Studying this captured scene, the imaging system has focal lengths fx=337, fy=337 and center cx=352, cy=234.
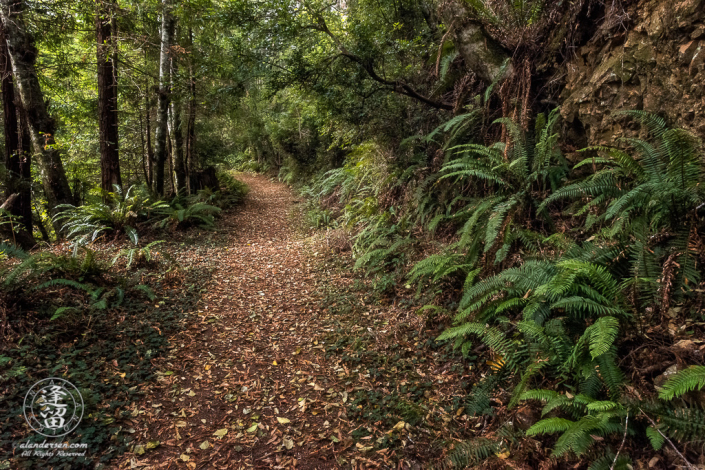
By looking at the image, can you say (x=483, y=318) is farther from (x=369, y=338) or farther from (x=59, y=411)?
(x=59, y=411)

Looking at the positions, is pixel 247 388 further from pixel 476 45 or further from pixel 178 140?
pixel 178 140

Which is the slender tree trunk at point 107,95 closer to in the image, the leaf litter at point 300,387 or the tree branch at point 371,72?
the tree branch at point 371,72

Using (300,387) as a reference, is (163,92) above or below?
above

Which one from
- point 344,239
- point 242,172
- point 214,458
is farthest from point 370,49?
point 242,172

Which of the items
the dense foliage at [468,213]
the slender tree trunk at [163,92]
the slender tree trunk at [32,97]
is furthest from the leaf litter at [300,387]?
the slender tree trunk at [163,92]

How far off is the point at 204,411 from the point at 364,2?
8.77 m

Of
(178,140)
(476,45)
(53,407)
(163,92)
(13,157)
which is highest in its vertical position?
(476,45)

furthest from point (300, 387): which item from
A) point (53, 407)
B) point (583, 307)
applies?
point (583, 307)

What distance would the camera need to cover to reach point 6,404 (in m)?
2.81

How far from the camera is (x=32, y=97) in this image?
6.85 metres

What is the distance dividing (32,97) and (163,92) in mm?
2608

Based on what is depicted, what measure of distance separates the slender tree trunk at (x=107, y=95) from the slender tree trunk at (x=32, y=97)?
2.86ft

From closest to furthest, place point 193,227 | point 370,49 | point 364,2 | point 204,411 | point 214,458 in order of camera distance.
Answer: point 214,458, point 204,411, point 370,49, point 364,2, point 193,227

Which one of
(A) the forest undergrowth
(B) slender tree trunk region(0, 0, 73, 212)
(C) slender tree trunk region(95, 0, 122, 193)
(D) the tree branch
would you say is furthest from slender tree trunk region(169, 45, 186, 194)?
(A) the forest undergrowth
